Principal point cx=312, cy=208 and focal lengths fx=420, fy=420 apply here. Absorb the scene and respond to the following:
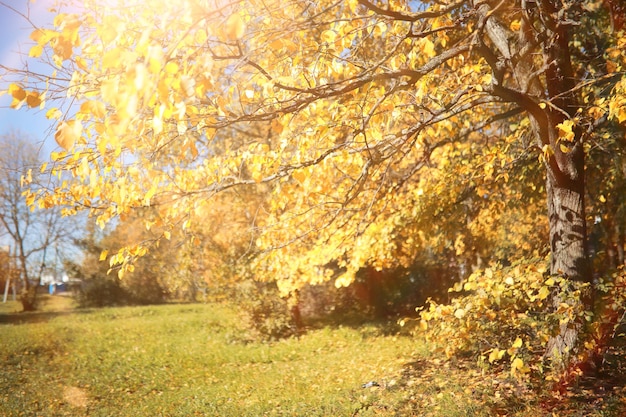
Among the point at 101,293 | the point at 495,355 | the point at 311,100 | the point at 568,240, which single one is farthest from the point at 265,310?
the point at 101,293

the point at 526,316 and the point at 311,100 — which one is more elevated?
the point at 311,100

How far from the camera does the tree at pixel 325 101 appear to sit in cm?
284

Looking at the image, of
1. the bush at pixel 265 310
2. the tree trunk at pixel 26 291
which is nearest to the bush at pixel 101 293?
the tree trunk at pixel 26 291

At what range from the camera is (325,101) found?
5.41 meters

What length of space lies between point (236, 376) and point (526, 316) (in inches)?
284

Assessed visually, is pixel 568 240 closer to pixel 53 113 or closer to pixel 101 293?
pixel 53 113

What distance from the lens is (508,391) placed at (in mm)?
6066

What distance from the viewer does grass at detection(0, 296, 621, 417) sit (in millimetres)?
6727

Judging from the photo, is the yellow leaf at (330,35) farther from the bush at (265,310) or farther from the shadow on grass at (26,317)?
the shadow on grass at (26,317)

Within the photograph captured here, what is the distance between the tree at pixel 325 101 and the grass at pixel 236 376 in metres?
2.09

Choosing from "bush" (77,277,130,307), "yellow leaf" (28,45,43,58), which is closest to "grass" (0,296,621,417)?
"yellow leaf" (28,45,43,58)

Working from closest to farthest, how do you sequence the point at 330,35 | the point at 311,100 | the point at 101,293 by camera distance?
1. the point at 311,100
2. the point at 330,35
3. the point at 101,293

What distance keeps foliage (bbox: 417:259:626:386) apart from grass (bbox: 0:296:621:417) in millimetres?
728

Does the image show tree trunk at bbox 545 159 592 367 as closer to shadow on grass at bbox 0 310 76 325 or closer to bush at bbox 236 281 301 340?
bush at bbox 236 281 301 340
